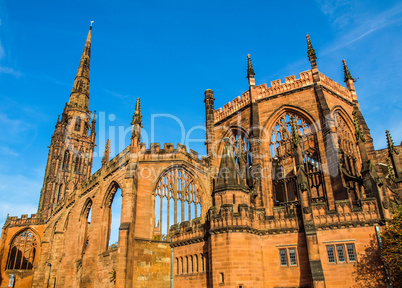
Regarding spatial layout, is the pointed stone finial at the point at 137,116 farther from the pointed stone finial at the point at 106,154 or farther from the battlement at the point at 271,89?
the battlement at the point at 271,89

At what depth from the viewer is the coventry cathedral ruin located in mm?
19172

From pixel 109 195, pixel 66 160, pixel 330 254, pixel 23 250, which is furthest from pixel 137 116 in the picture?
pixel 66 160

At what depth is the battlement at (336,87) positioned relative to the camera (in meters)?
27.4

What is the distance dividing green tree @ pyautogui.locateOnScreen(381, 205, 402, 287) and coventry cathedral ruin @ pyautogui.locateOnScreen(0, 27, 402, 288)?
0.58m

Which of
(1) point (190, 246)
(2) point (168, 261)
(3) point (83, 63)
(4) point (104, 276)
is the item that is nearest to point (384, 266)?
(1) point (190, 246)

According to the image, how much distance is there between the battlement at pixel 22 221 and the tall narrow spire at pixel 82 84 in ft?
91.5

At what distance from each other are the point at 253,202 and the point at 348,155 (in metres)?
8.43

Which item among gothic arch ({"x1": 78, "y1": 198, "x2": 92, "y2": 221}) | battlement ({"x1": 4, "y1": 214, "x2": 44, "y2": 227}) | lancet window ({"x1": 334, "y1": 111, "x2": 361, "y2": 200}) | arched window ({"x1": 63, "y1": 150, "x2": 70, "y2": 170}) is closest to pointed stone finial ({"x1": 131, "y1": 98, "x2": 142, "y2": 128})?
gothic arch ({"x1": 78, "y1": 198, "x2": 92, "y2": 221})

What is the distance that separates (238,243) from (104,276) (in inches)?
489

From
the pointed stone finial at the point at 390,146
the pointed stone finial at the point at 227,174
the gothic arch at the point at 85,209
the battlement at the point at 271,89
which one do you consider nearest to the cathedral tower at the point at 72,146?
the gothic arch at the point at 85,209

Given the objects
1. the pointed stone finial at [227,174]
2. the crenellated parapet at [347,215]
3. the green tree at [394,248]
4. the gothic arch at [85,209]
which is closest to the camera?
the green tree at [394,248]

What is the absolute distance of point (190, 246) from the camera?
23203 mm

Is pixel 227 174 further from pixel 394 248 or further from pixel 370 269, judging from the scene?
pixel 394 248

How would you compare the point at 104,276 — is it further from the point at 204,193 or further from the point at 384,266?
the point at 384,266
